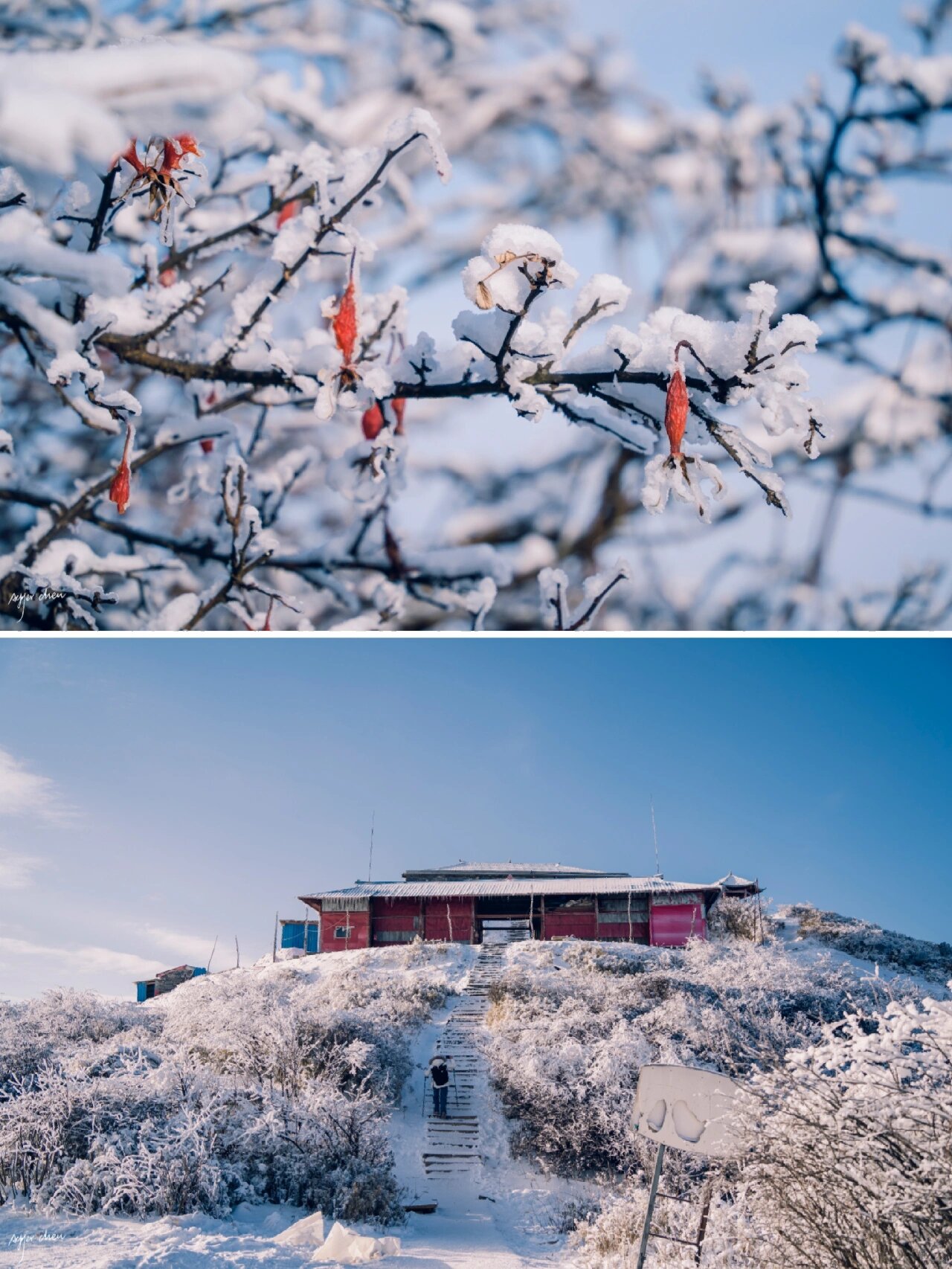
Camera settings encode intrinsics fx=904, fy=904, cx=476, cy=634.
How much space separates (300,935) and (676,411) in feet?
7.75

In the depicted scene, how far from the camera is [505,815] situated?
2768 mm

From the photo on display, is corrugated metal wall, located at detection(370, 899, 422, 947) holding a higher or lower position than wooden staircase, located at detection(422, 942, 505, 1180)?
higher

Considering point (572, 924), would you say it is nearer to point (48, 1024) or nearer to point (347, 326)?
point (48, 1024)

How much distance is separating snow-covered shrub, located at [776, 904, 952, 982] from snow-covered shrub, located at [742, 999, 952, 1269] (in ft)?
3.79

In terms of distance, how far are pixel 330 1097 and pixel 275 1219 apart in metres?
0.61

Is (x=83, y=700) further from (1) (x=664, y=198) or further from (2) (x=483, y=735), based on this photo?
(1) (x=664, y=198)

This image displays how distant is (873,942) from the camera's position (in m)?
3.01

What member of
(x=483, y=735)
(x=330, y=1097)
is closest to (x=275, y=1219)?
(x=330, y=1097)

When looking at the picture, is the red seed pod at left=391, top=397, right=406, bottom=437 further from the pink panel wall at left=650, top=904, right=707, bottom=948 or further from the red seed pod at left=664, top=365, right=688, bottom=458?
the pink panel wall at left=650, top=904, right=707, bottom=948

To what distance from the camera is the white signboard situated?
1.94 meters

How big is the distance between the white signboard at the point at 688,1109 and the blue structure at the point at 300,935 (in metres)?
1.16

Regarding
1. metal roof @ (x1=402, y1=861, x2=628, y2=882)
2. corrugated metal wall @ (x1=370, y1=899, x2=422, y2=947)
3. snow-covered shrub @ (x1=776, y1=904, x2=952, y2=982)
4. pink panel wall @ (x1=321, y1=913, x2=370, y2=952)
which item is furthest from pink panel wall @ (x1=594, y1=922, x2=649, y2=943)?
pink panel wall @ (x1=321, y1=913, x2=370, y2=952)

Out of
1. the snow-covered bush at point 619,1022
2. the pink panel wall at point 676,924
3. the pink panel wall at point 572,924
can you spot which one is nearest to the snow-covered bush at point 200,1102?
the snow-covered bush at point 619,1022

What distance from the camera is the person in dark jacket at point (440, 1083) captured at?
2.97m
